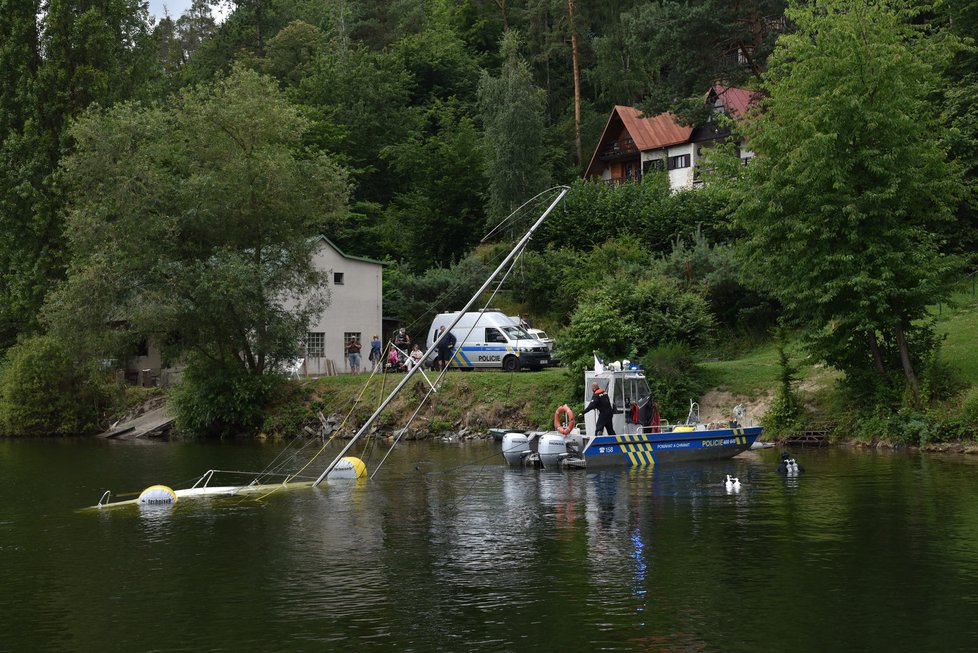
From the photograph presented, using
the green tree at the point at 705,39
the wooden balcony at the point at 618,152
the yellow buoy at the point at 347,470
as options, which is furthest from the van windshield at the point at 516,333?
the wooden balcony at the point at 618,152

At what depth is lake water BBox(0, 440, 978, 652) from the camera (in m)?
13.7

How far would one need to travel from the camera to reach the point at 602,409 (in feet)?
104

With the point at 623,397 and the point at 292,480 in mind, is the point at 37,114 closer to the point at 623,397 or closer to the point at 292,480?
the point at 292,480

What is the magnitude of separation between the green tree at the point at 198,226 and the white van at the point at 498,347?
Answer: 7.26 m

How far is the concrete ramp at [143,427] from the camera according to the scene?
162 feet

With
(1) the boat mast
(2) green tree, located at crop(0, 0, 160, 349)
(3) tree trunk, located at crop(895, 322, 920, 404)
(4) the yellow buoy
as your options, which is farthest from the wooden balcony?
(4) the yellow buoy

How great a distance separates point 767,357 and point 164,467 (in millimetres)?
24608

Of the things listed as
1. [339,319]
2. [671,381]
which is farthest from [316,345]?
[671,381]

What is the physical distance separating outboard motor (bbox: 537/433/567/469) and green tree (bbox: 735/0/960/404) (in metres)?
10.3

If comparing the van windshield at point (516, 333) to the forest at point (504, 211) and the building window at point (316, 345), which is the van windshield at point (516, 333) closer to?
the forest at point (504, 211)

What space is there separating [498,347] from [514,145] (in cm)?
2041

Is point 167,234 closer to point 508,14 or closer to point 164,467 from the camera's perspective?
point 164,467

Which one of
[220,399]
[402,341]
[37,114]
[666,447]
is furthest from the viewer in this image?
[37,114]

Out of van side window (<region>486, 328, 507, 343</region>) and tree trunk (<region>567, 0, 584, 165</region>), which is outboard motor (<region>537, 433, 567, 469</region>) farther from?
tree trunk (<region>567, 0, 584, 165</region>)
